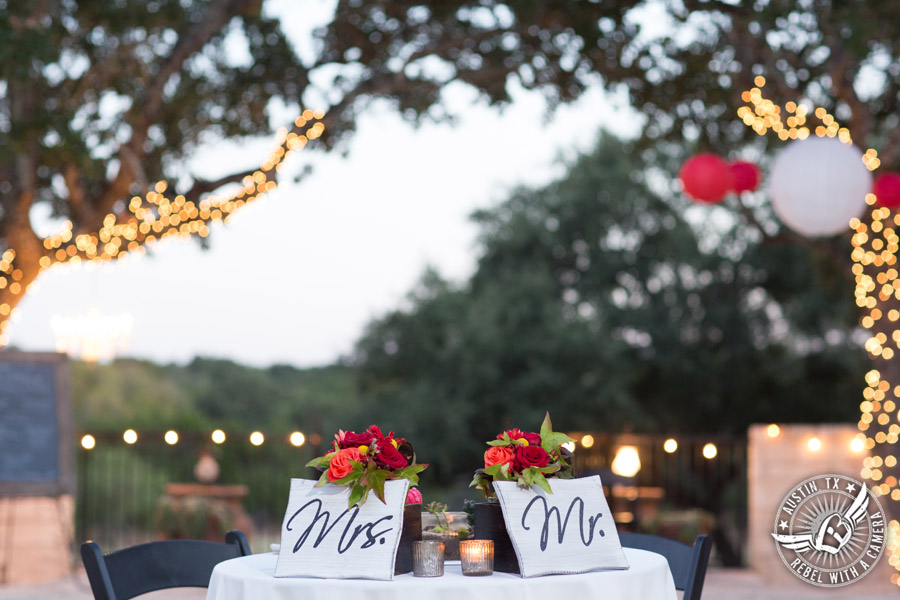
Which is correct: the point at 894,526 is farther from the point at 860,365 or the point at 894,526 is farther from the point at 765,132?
the point at 860,365

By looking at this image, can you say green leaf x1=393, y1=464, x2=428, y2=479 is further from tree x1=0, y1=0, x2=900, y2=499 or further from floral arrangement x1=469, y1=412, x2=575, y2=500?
tree x1=0, y1=0, x2=900, y2=499

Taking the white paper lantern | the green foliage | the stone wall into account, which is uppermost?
the white paper lantern

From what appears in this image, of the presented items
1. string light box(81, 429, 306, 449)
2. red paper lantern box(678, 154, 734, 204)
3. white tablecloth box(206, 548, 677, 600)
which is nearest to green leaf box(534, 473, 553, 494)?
white tablecloth box(206, 548, 677, 600)

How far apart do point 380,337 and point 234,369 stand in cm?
660

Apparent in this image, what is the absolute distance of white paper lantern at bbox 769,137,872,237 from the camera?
6.07m

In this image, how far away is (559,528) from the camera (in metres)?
2.51

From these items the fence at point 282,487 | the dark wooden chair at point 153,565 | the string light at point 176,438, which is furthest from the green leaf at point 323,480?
the fence at point 282,487

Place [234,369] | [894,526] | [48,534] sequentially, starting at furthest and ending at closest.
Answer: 1. [234,369]
2. [48,534]
3. [894,526]

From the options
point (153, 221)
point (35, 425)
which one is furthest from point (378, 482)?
point (153, 221)

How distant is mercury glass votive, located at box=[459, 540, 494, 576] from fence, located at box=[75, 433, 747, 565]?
7749 millimetres

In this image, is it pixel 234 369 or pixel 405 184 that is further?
pixel 234 369

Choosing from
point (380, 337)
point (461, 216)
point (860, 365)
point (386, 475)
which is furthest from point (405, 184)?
point (386, 475)

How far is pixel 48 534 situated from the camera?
26.6ft

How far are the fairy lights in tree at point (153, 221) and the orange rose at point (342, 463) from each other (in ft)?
19.7
